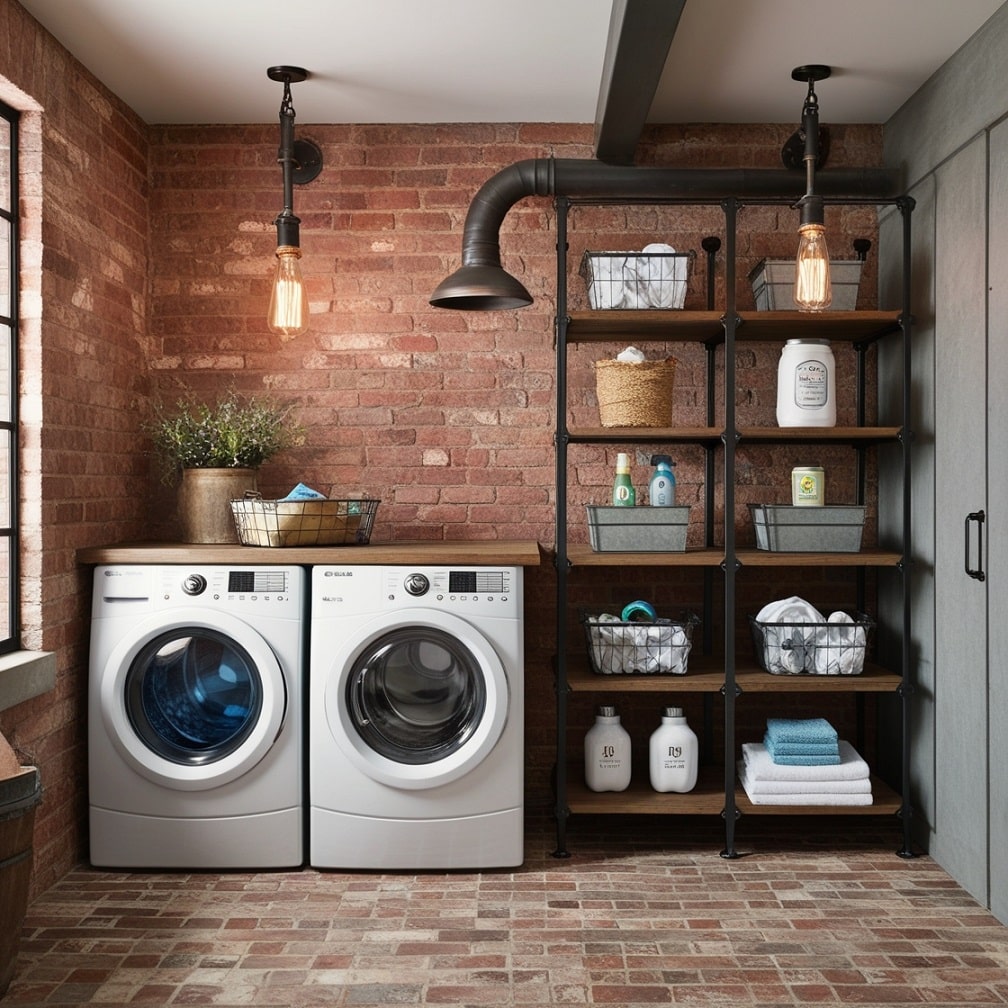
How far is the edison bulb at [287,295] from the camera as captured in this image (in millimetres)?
3383

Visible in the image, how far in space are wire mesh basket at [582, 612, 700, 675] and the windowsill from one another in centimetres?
162

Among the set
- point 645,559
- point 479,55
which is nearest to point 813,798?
point 645,559

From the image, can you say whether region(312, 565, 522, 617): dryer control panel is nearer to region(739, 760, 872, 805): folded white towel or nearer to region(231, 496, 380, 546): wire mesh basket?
region(231, 496, 380, 546): wire mesh basket

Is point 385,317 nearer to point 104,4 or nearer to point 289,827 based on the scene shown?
point 104,4

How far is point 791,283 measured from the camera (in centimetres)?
352

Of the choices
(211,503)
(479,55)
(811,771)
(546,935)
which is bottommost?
(546,935)

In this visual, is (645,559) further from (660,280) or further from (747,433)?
(660,280)

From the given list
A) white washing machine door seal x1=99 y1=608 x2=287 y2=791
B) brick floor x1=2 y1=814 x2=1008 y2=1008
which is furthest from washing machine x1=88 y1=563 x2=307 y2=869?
brick floor x1=2 y1=814 x2=1008 y2=1008

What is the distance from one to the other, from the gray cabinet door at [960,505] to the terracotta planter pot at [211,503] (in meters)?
2.27

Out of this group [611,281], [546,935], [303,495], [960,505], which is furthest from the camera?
[611,281]

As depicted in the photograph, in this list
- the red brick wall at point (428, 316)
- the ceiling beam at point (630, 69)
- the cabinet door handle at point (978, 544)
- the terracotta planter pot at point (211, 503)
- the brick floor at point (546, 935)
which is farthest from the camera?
the red brick wall at point (428, 316)

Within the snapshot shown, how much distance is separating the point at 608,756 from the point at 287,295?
6.02 feet

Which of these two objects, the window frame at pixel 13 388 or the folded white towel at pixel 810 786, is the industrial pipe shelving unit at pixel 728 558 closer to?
the folded white towel at pixel 810 786

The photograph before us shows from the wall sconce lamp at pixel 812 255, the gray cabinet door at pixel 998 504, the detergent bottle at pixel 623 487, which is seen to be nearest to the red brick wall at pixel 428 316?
the detergent bottle at pixel 623 487
